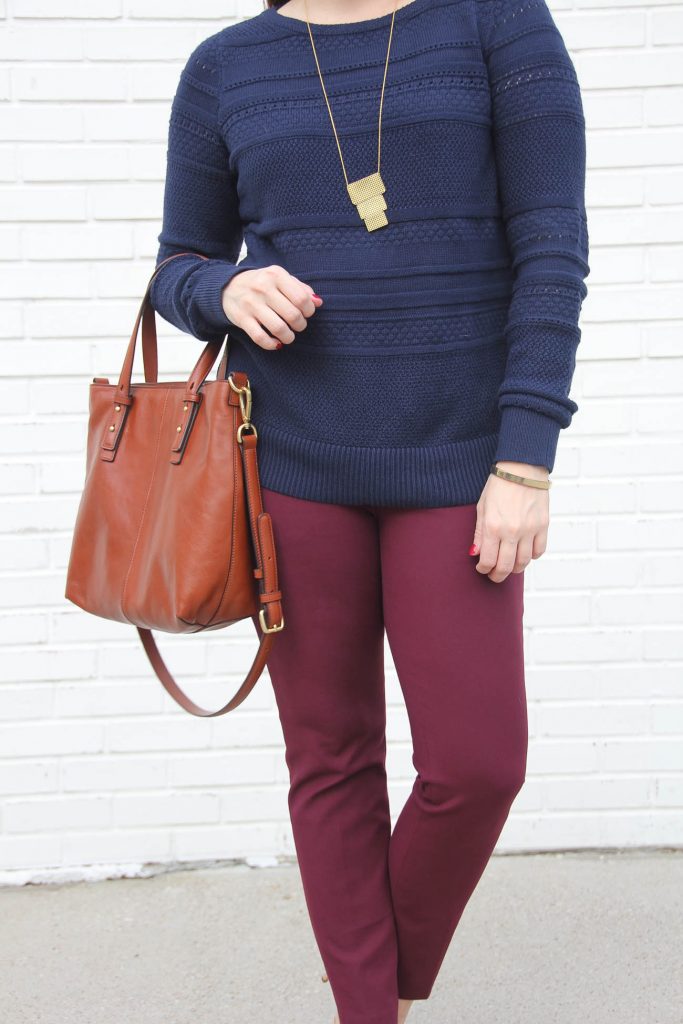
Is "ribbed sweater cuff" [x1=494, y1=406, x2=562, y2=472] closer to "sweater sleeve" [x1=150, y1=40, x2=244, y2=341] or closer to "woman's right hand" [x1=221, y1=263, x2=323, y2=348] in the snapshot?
"woman's right hand" [x1=221, y1=263, x2=323, y2=348]

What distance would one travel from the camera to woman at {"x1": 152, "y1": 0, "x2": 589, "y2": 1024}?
4.28 ft

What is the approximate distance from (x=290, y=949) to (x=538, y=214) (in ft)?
5.49

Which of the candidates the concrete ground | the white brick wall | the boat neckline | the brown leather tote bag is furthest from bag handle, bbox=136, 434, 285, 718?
the white brick wall

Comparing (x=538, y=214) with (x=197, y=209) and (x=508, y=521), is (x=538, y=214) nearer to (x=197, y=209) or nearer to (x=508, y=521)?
(x=508, y=521)

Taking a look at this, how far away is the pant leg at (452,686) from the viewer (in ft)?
4.47

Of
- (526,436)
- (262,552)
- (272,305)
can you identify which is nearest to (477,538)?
(526,436)

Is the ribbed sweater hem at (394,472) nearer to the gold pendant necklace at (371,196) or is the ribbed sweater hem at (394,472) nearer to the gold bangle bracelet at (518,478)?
the gold bangle bracelet at (518,478)

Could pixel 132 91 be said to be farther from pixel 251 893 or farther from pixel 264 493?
pixel 251 893

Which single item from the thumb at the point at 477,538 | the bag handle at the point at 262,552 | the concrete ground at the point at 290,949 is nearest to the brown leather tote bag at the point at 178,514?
the bag handle at the point at 262,552

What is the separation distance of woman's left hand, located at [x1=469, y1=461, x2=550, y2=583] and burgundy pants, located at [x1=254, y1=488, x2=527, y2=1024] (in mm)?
33

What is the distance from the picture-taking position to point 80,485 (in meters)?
2.60

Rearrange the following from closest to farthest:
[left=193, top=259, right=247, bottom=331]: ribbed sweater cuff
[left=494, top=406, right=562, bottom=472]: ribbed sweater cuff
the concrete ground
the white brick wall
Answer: [left=494, top=406, right=562, bottom=472]: ribbed sweater cuff → [left=193, top=259, right=247, bottom=331]: ribbed sweater cuff → the concrete ground → the white brick wall

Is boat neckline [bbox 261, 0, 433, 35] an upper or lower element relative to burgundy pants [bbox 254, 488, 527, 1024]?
upper

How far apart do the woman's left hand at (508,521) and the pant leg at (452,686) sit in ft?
0.11
